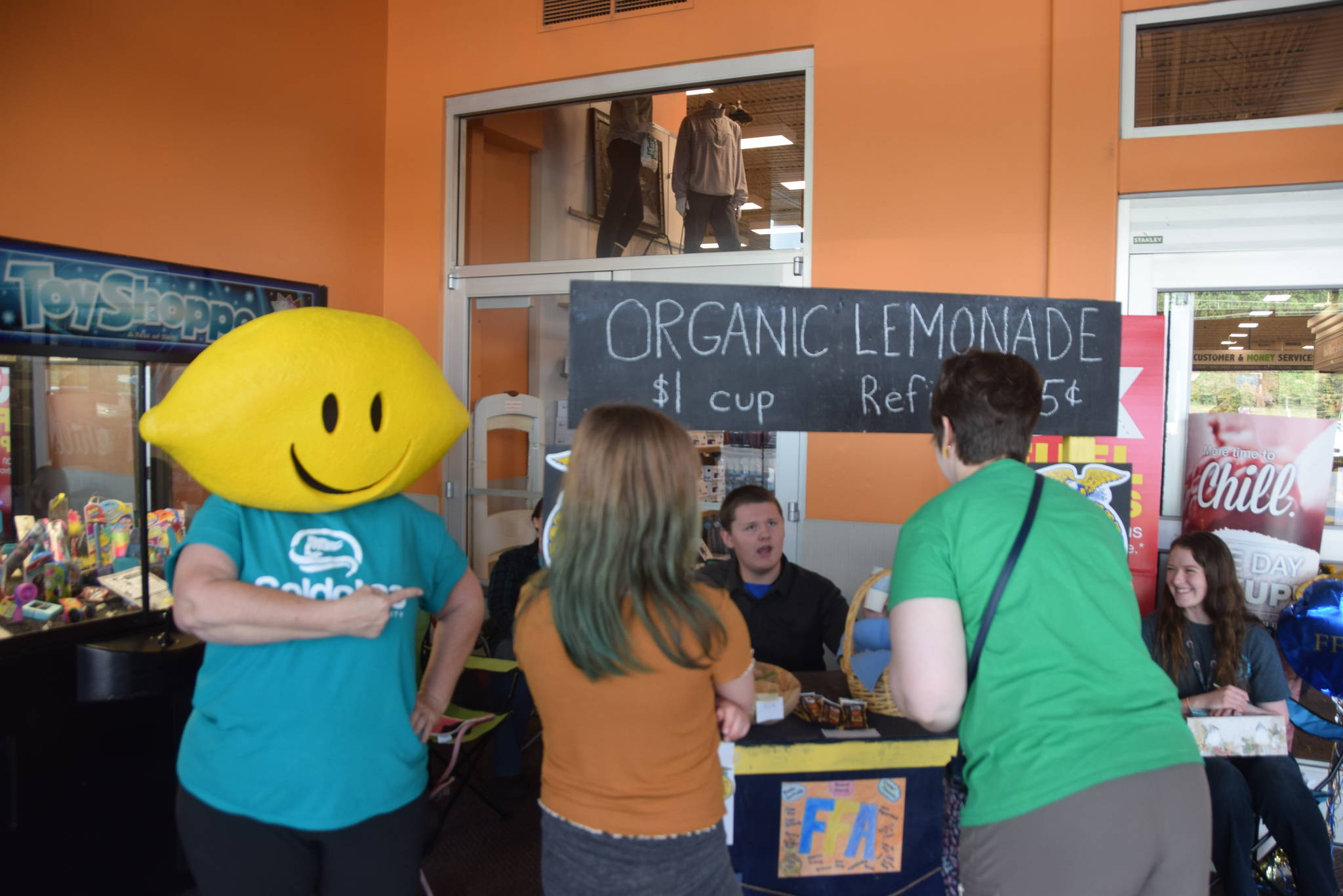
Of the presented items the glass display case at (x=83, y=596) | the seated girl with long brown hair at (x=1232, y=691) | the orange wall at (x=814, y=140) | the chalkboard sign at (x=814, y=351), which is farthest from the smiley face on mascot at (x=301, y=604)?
the seated girl with long brown hair at (x=1232, y=691)

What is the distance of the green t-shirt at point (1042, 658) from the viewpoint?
142cm

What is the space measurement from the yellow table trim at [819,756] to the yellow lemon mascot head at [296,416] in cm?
108

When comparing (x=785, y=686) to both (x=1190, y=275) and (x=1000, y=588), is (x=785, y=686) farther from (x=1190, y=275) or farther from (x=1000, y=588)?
(x=1190, y=275)

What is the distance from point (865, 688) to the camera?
7.82 feet

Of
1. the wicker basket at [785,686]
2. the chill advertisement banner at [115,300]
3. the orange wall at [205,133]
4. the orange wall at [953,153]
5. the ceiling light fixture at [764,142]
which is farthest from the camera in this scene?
the ceiling light fixture at [764,142]

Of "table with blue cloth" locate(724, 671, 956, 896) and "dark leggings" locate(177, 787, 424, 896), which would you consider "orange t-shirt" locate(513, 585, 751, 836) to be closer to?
"dark leggings" locate(177, 787, 424, 896)

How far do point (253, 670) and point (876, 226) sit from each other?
125 inches

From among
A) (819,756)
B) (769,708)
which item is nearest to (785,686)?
(769,708)

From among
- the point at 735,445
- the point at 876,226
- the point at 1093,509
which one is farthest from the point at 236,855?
the point at 876,226

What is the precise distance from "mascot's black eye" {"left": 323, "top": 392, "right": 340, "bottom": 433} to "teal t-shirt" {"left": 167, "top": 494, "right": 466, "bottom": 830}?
0.16 metres

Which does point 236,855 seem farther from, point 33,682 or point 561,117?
point 561,117

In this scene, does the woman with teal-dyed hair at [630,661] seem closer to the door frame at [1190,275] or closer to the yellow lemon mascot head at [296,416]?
the yellow lemon mascot head at [296,416]

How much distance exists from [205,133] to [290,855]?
11.0ft

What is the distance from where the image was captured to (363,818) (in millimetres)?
1523
